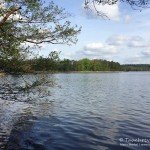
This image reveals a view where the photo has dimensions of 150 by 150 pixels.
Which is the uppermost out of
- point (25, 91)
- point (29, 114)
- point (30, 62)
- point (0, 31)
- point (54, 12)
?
point (54, 12)

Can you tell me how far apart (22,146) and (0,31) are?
22.7 ft

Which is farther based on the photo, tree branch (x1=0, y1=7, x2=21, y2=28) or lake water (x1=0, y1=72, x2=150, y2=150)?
lake water (x1=0, y1=72, x2=150, y2=150)

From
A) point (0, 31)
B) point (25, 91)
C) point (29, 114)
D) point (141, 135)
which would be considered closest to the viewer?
point (0, 31)

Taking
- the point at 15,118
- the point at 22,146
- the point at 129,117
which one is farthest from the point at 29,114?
the point at 22,146

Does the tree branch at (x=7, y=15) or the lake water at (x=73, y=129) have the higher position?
the tree branch at (x=7, y=15)

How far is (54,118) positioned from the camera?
29.4 meters

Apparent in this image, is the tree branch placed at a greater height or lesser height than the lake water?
greater

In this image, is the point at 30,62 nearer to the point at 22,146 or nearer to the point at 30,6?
the point at 30,6

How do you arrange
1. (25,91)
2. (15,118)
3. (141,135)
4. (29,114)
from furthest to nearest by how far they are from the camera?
(29,114)
(15,118)
(141,135)
(25,91)

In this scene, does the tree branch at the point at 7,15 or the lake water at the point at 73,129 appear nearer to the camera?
the tree branch at the point at 7,15

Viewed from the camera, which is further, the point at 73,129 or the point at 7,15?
the point at 73,129

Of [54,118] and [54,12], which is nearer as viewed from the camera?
[54,12]

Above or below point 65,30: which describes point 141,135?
below

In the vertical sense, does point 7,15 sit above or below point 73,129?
above
